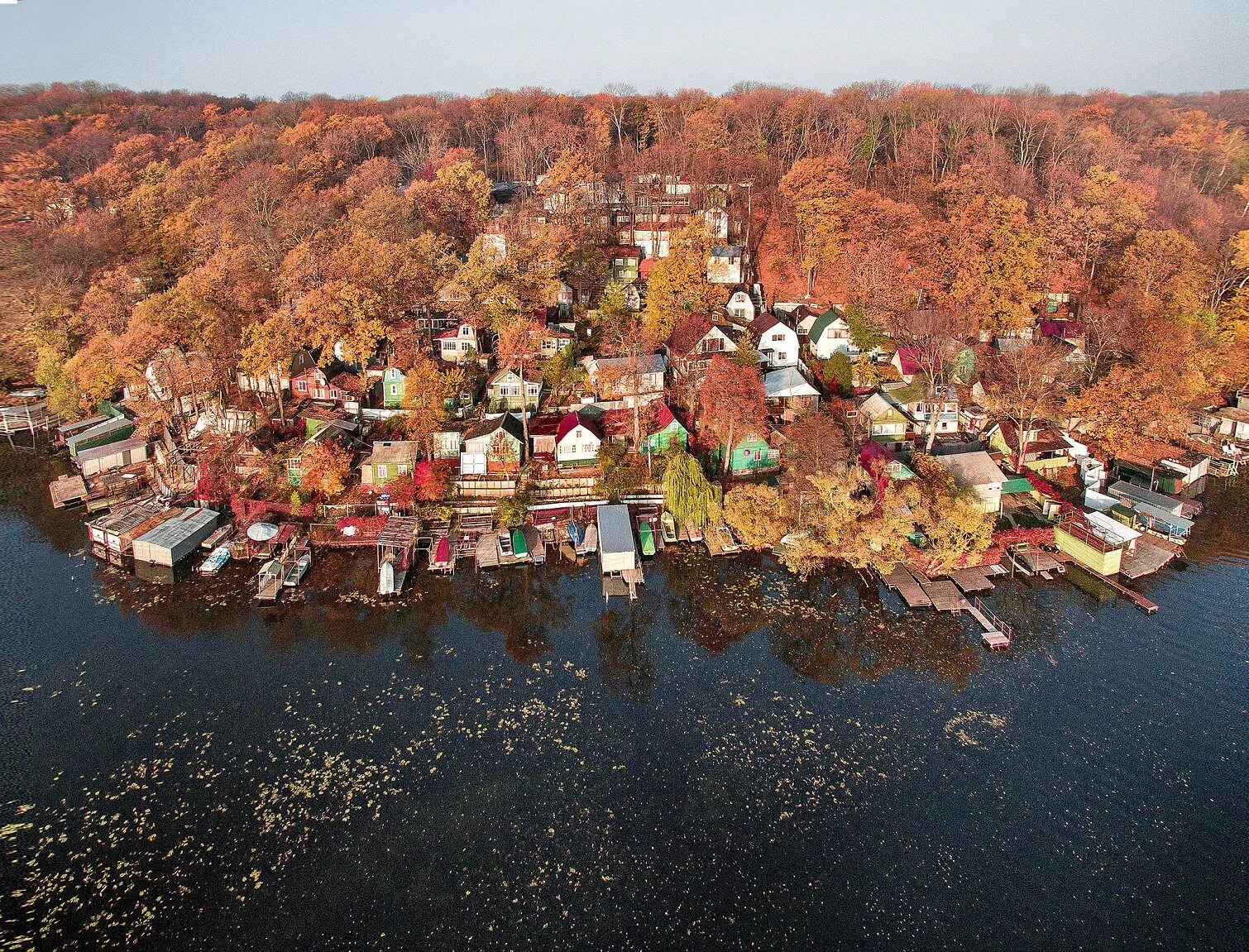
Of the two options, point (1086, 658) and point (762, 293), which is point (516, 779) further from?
point (762, 293)

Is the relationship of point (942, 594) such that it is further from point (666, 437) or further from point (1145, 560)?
point (666, 437)

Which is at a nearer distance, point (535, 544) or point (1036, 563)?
point (1036, 563)

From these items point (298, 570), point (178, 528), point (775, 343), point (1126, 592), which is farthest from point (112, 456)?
point (1126, 592)

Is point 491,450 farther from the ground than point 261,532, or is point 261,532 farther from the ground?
point 491,450

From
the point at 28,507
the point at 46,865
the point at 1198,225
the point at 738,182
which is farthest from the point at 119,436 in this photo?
the point at 1198,225

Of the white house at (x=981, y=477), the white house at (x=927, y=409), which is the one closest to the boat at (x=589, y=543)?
the white house at (x=981, y=477)

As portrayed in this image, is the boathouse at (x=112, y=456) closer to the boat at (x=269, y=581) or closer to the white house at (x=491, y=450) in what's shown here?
the boat at (x=269, y=581)
